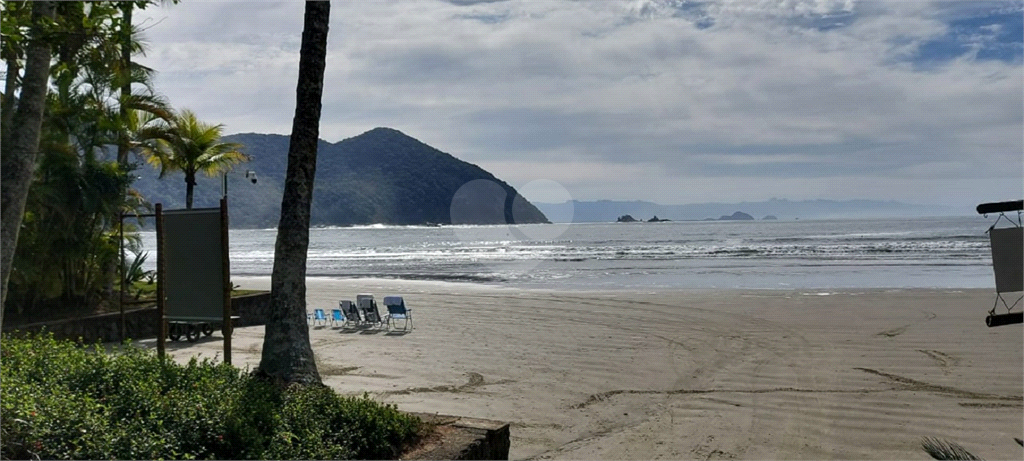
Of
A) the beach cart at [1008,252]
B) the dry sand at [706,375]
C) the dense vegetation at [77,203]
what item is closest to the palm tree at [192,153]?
the dense vegetation at [77,203]

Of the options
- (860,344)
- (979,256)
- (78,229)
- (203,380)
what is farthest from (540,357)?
(979,256)

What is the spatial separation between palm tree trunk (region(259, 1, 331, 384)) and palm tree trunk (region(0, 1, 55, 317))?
97.8 inches

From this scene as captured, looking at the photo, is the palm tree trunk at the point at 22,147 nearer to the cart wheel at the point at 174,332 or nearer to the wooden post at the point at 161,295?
the wooden post at the point at 161,295

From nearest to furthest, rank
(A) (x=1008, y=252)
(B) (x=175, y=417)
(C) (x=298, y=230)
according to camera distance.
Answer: (A) (x=1008, y=252)
(B) (x=175, y=417)
(C) (x=298, y=230)

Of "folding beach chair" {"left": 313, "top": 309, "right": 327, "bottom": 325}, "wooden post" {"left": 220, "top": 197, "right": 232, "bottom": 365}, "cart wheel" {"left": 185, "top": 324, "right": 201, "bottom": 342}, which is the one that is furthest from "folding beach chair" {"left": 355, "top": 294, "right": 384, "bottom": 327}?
"wooden post" {"left": 220, "top": 197, "right": 232, "bottom": 365}

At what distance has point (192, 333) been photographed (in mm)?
15055

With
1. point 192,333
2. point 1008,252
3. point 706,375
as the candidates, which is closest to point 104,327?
point 192,333

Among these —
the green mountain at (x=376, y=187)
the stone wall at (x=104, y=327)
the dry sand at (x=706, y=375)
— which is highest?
the green mountain at (x=376, y=187)

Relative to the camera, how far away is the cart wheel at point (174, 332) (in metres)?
14.8

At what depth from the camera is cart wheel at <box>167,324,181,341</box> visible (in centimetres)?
1482

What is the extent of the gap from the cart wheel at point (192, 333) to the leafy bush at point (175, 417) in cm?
858

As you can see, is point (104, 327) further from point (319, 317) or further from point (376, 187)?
point (376, 187)

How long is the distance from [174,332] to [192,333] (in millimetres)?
327

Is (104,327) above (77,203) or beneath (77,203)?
beneath
